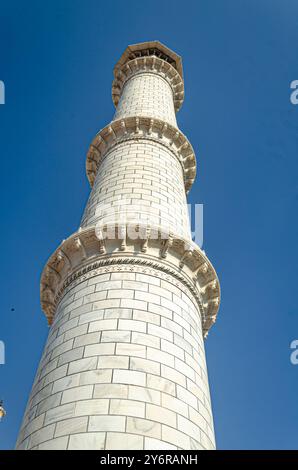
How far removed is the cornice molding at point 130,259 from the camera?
30.8 feet

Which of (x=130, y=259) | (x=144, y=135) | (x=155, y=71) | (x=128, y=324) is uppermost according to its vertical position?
(x=155, y=71)

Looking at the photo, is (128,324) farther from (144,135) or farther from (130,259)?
(144,135)

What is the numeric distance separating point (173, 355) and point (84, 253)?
11.0 feet

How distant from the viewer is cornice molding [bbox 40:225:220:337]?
938 centimetres

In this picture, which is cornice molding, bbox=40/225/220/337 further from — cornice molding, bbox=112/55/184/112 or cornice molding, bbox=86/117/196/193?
cornice molding, bbox=112/55/184/112

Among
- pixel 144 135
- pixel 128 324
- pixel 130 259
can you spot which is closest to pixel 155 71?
pixel 144 135

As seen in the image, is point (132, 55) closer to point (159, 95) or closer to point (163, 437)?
point (159, 95)

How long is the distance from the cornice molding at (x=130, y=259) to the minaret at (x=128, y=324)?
25mm

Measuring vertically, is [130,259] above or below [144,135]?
below

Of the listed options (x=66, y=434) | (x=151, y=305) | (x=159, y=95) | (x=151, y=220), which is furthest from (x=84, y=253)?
(x=159, y=95)

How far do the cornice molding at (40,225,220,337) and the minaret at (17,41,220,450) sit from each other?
25mm

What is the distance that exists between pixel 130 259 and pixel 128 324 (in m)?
1.88

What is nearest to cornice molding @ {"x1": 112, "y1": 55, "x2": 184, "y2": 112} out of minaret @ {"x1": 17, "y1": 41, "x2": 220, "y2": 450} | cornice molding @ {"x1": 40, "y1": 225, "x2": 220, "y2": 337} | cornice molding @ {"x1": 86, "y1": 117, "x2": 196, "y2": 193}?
cornice molding @ {"x1": 86, "y1": 117, "x2": 196, "y2": 193}

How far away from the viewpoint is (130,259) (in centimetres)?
924
